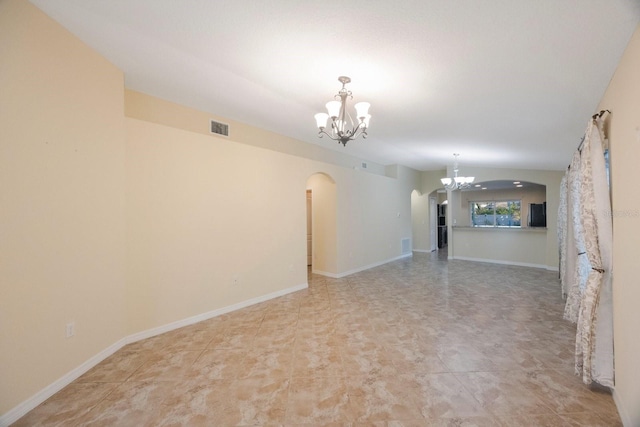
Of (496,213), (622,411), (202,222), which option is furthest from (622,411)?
(496,213)

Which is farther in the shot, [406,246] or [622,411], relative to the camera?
[406,246]

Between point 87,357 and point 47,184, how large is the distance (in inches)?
63.2

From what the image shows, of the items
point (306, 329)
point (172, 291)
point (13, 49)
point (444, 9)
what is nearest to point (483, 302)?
point (306, 329)

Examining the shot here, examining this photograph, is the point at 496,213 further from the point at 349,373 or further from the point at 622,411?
the point at 349,373

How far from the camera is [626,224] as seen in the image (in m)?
1.78

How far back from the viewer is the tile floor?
1.91m

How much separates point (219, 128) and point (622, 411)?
193 inches

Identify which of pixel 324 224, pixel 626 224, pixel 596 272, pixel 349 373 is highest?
pixel 626 224

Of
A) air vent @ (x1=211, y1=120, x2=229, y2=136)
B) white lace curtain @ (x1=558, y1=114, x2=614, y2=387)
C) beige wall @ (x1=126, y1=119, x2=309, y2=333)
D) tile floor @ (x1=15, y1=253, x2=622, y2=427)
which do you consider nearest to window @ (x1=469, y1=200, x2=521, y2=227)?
tile floor @ (x1=15, y1=253, x2=622, y2=427)

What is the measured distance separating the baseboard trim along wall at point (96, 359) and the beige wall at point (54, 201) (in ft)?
0.15

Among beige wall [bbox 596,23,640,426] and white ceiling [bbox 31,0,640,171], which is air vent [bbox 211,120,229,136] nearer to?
white ceiling [bbox 31,0,640,171]

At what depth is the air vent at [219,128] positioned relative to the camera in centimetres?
390

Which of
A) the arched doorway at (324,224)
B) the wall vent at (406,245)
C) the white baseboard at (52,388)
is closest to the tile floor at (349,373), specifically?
the white baseboard at (52,388)

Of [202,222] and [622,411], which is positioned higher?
[202,222]
